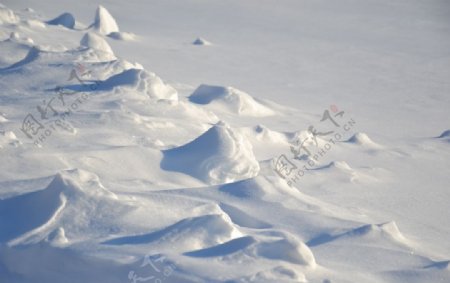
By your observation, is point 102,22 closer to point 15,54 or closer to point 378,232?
point 15,54

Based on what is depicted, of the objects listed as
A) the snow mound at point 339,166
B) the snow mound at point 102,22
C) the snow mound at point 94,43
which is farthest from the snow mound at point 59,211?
the snow mound at point 102,22

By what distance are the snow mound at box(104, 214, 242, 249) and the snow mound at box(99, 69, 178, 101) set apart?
2854 millimetres

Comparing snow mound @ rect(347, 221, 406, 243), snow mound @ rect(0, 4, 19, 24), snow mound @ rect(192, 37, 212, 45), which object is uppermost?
snow mound @ rect(347, 221, 406, 243)

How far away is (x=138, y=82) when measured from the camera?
5832mm

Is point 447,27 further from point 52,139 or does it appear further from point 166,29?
point 52,139

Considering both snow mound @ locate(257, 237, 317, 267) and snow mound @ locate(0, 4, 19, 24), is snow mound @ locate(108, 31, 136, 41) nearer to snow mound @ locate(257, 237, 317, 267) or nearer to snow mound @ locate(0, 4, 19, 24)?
snow mound @ locate(0, 4, 19, 24)

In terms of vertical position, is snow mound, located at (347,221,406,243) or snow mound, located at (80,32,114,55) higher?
snow mound, located at (347,221,406,243)

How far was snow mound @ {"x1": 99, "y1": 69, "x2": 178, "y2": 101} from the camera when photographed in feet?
19.0

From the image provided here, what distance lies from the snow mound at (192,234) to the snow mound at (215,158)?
3.89 ft

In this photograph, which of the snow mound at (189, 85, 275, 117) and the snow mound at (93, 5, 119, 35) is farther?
the snow mound at (93, 5, 119, 35)

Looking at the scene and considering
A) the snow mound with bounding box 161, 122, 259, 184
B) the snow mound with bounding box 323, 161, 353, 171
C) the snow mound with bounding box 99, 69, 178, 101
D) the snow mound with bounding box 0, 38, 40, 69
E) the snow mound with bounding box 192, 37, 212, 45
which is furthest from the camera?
the snow mound with bounding box 192, 37, 212, 45

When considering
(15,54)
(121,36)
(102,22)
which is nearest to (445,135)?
(15,54)

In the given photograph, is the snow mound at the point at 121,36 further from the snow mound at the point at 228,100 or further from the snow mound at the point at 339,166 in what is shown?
the snow mound at the point at 339,166

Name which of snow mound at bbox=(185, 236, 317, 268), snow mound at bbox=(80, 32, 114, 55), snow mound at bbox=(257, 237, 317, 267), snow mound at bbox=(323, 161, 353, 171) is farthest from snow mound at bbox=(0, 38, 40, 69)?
snow mound at bbox=(257, 237, 317, 267)
